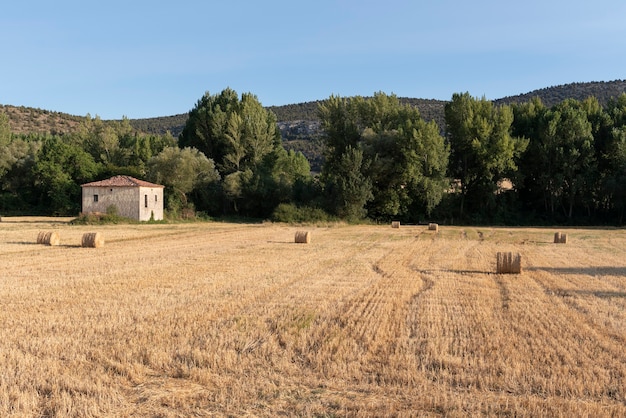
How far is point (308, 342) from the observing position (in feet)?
26.2

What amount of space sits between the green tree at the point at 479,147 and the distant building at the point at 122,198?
28.1m

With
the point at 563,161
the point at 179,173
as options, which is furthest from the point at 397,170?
the point at 179,173

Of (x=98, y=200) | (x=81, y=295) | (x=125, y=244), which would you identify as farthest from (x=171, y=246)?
(x=98, y=200)

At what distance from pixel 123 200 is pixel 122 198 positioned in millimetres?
190

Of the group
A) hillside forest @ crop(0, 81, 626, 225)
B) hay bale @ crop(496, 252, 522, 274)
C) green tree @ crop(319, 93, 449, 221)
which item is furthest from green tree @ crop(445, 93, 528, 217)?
hay bale @ crop(496, 252, 522, 274)

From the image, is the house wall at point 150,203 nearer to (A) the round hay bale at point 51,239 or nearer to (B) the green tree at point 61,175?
(B) the green tree at point 61,175

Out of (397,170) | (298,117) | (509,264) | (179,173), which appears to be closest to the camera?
(509,264)

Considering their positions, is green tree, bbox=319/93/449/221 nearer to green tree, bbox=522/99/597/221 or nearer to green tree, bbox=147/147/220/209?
green tree, bbox=522/99/597/221

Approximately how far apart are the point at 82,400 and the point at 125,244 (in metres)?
20.3

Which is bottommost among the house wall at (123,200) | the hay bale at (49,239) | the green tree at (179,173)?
the hay bale at (49,239)

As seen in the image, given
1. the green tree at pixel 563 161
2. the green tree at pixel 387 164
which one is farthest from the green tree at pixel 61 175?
the green tree at pixel 563 161

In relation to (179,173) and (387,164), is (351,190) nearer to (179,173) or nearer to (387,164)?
(387,164)

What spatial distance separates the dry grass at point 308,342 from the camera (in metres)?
5.79

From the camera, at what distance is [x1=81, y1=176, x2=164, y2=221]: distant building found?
44000 mm
